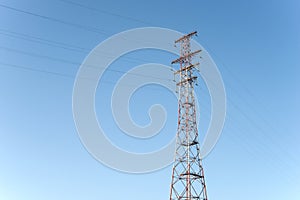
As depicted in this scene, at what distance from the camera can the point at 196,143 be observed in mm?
25984

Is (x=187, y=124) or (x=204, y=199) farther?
(x=187, y=124)

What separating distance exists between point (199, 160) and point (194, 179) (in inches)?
61.1

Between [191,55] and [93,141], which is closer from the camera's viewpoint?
[93,141]

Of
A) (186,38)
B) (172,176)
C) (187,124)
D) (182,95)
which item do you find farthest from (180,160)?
(186,38)

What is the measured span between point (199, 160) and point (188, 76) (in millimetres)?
7531

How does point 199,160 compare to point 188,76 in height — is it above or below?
below

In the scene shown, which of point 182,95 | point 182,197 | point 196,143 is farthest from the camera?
point 182,95

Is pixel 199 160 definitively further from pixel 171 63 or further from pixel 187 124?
pixel 171 63

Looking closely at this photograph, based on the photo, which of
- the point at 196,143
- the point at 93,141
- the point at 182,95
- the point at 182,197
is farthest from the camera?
the point at 182,95

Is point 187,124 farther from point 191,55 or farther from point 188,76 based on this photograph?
point 191,55

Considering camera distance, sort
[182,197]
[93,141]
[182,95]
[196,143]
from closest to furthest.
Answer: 1. [93,141]
2. [182,197]
3. [196,143]
4. [182,95]

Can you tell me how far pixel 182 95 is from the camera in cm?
2827

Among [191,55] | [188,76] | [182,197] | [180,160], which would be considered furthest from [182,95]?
[182,197]

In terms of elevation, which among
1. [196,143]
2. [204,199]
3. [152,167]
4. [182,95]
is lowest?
[204,199]
